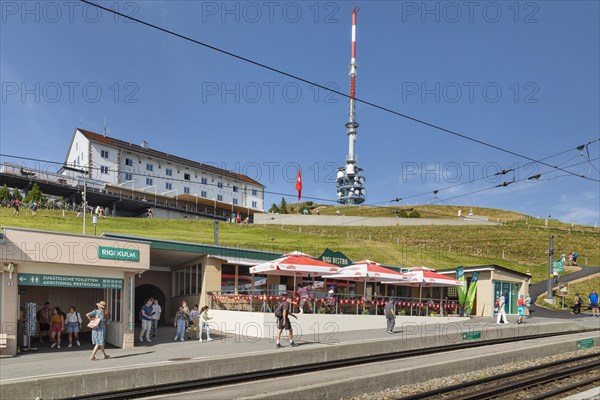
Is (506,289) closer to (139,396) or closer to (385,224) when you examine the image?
(139,396)

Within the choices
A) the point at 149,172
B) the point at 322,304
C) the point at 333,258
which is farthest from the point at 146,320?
the point at 149,172

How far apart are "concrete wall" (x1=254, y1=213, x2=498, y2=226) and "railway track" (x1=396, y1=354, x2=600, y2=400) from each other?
5815cm

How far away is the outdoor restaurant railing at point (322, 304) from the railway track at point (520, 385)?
8629 millimetres

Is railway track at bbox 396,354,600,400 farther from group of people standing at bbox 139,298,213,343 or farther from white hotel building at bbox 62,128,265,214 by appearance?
white hotel building at bbox 62,128,265,214

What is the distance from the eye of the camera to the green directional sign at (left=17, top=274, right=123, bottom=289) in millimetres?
16266

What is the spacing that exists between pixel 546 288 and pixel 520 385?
33546 millimetres

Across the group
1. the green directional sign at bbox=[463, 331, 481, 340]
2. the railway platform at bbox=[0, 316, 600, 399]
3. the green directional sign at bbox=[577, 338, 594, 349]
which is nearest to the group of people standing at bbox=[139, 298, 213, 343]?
the railway platform at bbox=[0, 316, 600, 399]

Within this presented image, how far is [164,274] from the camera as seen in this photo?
28641 mm

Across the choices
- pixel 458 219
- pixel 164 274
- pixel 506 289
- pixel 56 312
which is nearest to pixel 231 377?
pixel 56 312

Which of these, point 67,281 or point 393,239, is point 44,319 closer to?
point 67,281

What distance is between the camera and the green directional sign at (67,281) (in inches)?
640

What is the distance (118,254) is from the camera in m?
18.0

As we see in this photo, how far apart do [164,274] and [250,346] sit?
12.2 metres

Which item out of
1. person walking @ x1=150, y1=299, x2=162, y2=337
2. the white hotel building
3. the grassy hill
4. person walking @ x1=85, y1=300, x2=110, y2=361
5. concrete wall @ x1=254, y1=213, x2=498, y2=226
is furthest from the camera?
concrete wall @ x1=254, y1=213, x2=498, y2=226
